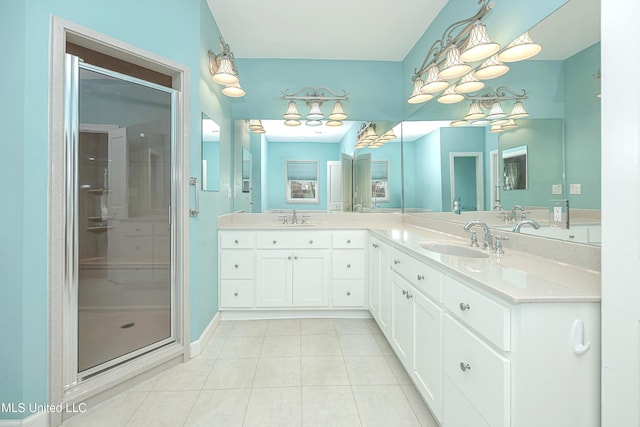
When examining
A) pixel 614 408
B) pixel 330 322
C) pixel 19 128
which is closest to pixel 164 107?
pixel 19 128

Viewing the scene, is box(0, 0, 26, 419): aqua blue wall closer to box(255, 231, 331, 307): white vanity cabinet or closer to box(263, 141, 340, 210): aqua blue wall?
box(255, 231, 331, 307): white vanity cabinet

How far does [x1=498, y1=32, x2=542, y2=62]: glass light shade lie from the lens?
1.62 m

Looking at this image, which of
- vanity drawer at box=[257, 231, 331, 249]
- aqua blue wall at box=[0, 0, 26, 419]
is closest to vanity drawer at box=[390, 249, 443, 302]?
vanity drawer at box=[257, 231, 331, 249]

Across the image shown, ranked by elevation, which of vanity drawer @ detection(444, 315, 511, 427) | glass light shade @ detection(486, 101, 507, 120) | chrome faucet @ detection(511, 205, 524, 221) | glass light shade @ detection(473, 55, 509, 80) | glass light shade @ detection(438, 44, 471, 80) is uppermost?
glass light shade @ detection(438, 44, 471, 80)

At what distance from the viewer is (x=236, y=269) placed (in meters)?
2.97

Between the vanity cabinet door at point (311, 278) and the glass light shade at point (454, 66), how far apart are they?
178cm

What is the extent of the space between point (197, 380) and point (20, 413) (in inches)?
32.6

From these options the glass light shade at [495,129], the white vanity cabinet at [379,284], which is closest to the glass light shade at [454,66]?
the glass light shade at [495,129]

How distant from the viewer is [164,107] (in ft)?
7.09

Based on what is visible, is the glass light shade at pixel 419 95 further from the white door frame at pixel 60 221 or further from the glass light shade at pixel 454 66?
the white door frame at pixel 60 221

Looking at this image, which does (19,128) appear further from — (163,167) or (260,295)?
(260,295)

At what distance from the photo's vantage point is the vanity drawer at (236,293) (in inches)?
117

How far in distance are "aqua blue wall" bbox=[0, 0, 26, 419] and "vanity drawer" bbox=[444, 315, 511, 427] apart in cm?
196

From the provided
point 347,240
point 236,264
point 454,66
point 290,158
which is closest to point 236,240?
point 236,264
